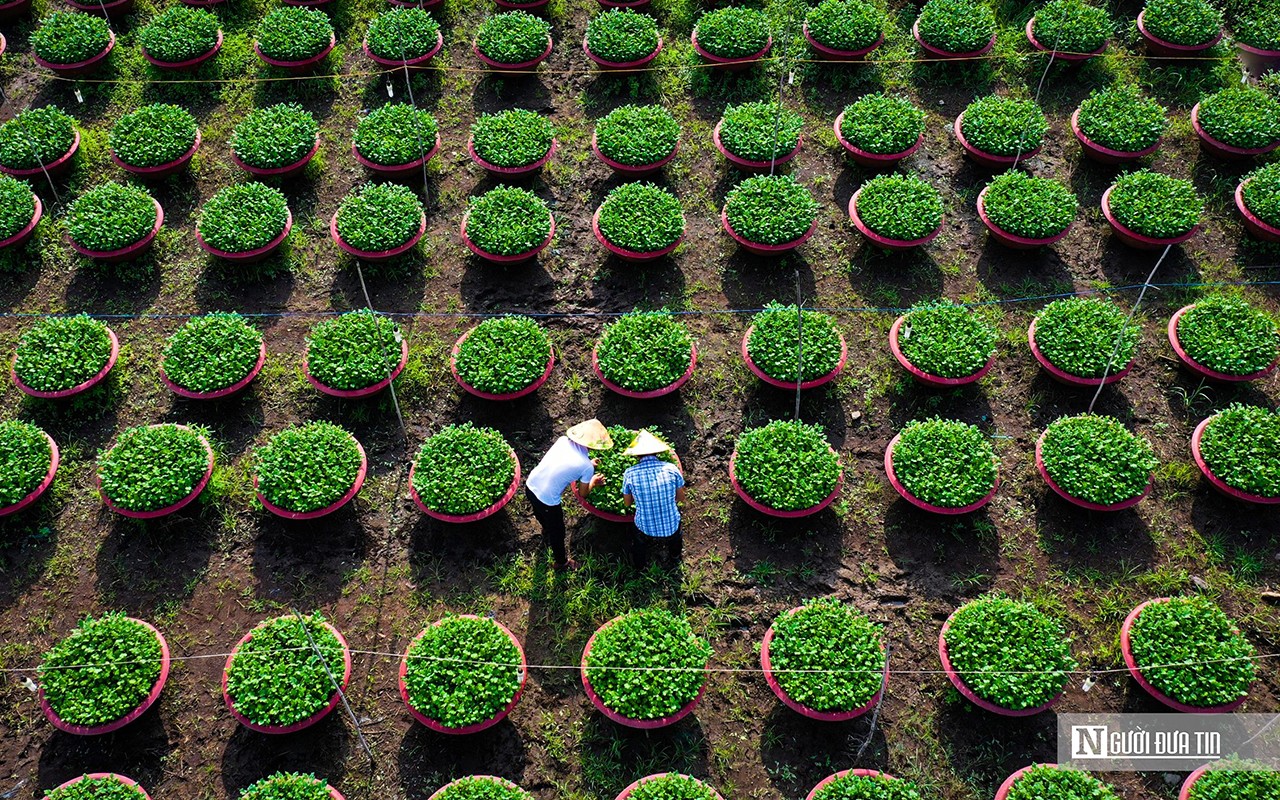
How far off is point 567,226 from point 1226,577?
8.12m

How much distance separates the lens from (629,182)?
11.6m

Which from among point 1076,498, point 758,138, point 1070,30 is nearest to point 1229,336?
point 1076,498

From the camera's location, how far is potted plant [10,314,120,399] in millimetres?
9383

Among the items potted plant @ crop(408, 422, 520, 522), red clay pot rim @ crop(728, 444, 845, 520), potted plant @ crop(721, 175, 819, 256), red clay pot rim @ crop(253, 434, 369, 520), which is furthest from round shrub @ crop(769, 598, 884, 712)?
potted plant @ crop(721, 175, 819, 256)

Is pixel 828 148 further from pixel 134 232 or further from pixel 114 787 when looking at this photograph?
pixel 114 787

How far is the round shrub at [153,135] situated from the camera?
11336 mm

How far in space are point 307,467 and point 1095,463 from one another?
302 inches

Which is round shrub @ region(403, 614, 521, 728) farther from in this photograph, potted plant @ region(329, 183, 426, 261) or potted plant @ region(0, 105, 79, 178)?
potted plant @ region(0, 105, 79, 178)

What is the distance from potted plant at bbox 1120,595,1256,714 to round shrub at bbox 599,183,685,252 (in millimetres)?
6206

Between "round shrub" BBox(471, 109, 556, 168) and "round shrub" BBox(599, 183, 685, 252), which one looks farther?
"round shrub" BBox(471, 109, 556, 168)

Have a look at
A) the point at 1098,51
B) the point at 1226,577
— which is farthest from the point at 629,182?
the point at 1226,577

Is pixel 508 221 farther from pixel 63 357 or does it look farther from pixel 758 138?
pixel 63 357

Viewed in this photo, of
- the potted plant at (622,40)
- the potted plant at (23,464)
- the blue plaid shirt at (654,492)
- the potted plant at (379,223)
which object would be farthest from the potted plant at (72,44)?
the blue plaid shirt at (654,492)

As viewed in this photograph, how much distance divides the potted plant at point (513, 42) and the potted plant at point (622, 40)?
2.24 feet
